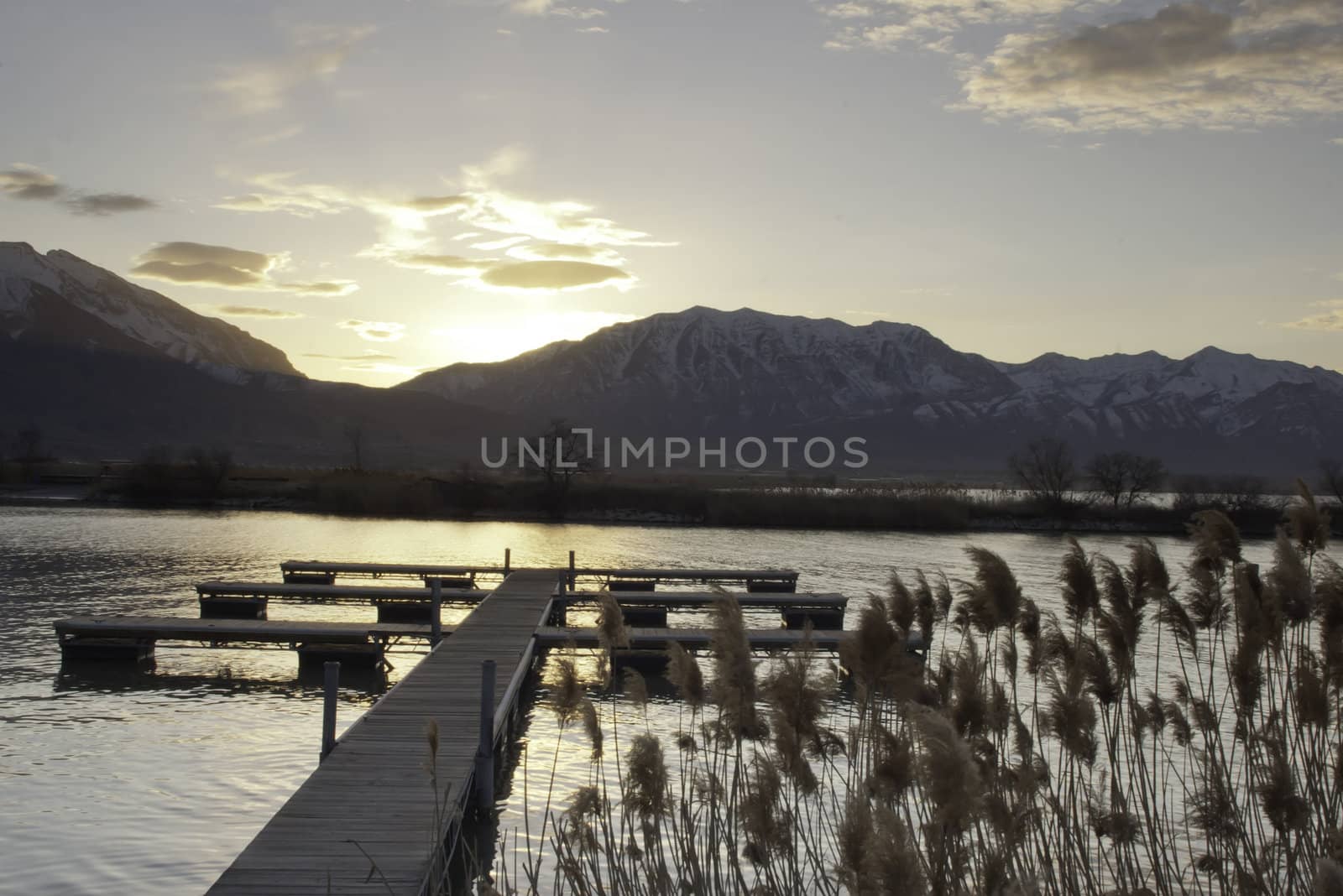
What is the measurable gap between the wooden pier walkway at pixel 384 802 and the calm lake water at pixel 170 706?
3.66ft

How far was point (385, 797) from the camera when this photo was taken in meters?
9.17

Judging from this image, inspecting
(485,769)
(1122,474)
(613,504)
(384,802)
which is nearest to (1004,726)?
(384,802)

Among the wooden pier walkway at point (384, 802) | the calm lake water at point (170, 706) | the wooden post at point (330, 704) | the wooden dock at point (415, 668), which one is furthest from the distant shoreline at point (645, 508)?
the wooden post at point (330, 704)

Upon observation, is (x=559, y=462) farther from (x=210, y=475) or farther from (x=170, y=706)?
(x=170, y=706)

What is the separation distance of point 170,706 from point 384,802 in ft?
28.1

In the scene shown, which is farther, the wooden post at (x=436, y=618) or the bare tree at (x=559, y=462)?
the bare tree at (x=559, y=462)

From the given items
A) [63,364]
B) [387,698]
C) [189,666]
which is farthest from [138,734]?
[63,364]

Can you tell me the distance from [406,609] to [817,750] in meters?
20.3

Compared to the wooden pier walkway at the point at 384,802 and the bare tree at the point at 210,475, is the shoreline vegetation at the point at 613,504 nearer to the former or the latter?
the bare tree at the point at 210,475

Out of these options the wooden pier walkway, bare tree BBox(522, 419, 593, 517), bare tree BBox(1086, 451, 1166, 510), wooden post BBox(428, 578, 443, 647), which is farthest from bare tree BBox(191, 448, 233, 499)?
bare tree BBox(1086, 451, 1166, 510)

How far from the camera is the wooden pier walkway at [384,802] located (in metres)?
7.39

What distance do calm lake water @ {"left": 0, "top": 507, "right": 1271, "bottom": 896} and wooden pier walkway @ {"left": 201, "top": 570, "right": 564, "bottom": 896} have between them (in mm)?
1117

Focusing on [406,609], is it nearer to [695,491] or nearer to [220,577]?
[220,577]

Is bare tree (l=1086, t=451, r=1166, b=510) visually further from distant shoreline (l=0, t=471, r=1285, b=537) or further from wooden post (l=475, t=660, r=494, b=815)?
wooden post (l=475, t=660, r=494, b=815)
